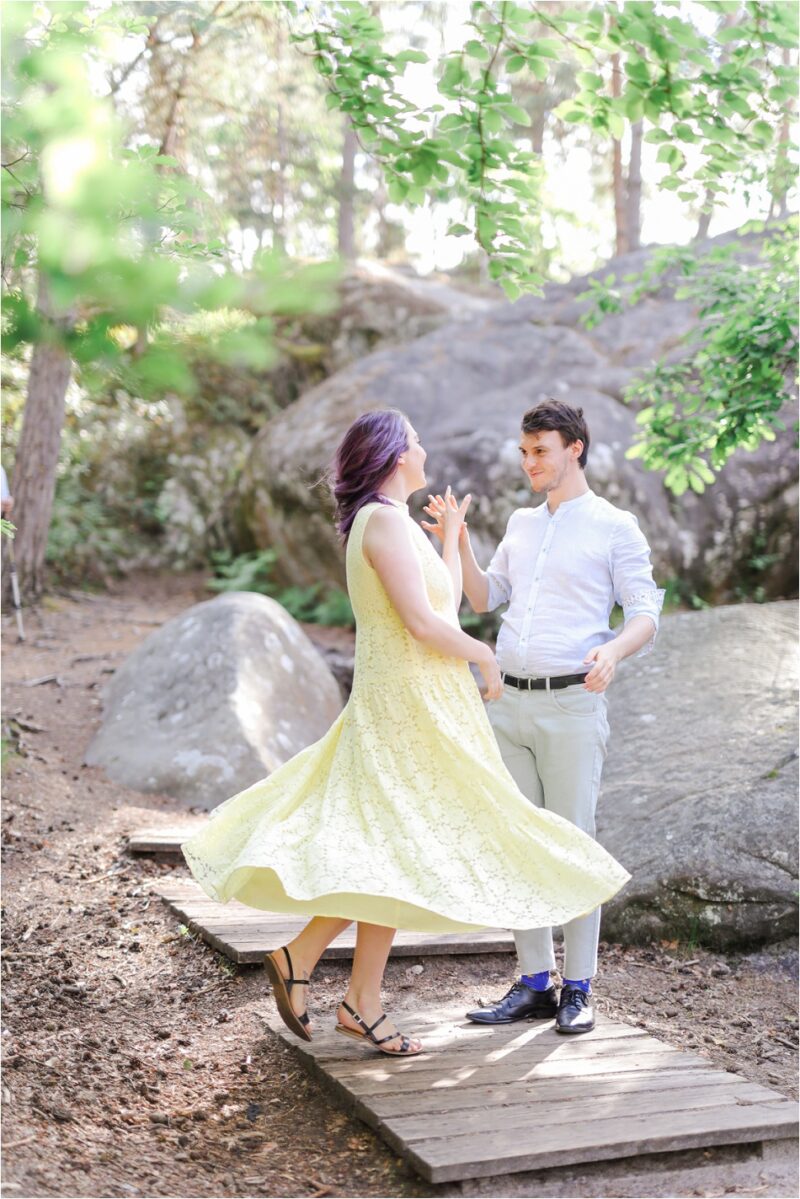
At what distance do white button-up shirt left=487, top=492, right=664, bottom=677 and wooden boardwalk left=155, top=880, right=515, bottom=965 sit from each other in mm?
1484

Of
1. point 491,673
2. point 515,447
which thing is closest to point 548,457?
point 491,673

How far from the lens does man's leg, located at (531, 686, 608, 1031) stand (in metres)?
3.80

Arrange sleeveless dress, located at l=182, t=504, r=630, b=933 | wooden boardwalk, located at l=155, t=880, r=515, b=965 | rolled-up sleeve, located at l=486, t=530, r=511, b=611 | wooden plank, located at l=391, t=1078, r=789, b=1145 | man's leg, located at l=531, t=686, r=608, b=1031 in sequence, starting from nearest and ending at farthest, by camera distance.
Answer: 1. wooden plank, located at l=391, t=1078, r=789, b=1145
2. sleeveless dress, located at l=182, t=504, r=630, b=933
3. man's leg, located at l=531, t=686, r=608, b=1031
4. rolled-up sleeve, located at l=486, t=530, r=511, b=611
5. wooden boardwalk, located at l=155, t=880, r=515, b=965

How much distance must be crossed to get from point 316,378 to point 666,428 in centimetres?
1002

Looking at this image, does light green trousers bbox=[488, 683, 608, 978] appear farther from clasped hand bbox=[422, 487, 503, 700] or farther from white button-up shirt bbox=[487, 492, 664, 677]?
clasped hand bbox=[422, 487, 503, 700]

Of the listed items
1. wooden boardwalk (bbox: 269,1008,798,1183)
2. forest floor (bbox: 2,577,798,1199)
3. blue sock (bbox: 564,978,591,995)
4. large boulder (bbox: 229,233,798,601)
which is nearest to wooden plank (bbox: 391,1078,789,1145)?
wooden boardwalk (bbox: 269,1008,798,1183)

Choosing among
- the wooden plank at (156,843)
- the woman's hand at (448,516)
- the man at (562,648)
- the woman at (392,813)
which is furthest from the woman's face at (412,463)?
the wooden plank at (156,843)

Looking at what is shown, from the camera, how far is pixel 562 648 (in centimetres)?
381

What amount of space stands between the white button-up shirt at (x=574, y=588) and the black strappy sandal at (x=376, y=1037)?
1.29m

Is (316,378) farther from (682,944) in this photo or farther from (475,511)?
(682,944)

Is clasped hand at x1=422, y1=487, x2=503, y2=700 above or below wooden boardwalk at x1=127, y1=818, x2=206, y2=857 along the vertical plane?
above

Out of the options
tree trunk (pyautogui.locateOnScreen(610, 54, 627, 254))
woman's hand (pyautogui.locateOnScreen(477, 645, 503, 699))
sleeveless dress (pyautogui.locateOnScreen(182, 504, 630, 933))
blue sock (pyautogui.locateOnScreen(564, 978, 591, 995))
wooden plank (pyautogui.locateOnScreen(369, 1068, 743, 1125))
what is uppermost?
tree trunk (pyautogui.locateOnScreen(610, 54, 627, 254))

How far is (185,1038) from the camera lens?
3.90 m

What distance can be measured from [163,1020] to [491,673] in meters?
1.90
